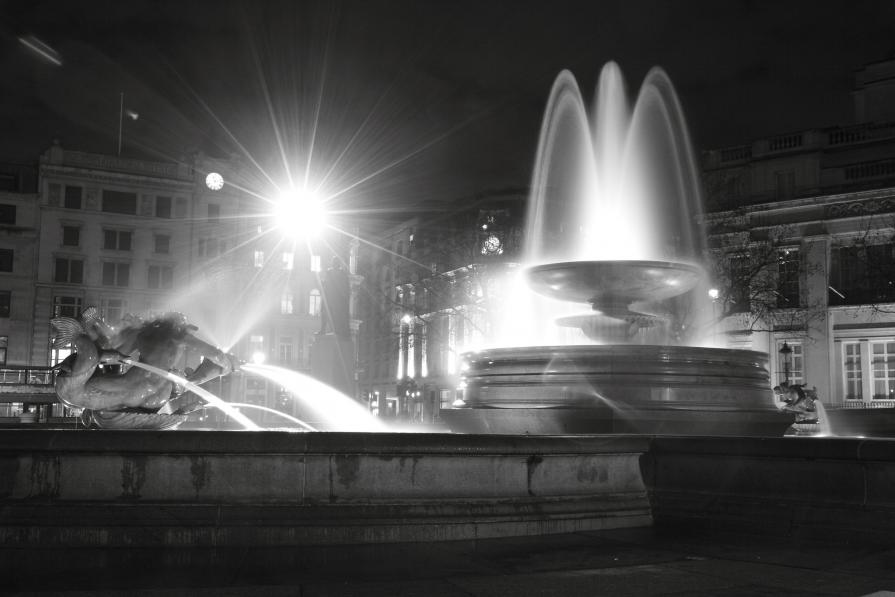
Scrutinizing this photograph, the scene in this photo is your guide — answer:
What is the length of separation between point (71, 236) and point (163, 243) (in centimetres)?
618

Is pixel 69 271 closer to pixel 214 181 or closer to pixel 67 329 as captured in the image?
pixel 214 181

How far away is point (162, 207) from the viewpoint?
6475 cm

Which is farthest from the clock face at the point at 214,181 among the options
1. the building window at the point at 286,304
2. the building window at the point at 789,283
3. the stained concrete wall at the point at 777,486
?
the stained concrete wall at the point at 777,486

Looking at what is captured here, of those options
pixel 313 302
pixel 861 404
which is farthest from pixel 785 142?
pixel 313 302

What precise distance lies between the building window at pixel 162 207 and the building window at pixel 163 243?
1432 mm

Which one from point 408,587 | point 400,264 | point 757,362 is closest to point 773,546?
point 408,587

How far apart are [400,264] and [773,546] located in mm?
75786

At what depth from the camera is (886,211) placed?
41.5 meters

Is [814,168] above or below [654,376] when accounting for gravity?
above

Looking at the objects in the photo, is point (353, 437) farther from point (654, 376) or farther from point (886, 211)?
point (886, 211)

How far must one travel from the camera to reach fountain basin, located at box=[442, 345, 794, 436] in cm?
980

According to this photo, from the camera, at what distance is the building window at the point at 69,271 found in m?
60.9

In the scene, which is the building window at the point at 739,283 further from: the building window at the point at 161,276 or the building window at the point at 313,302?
the building window at the point at 313,302

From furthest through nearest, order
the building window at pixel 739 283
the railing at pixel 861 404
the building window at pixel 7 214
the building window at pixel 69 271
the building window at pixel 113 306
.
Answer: the building window at pixel 113 306, the building window at pixel 69 271, the building window at pixel 7 214, the railing at pixel 861 404, the building window at pixel 739 283
